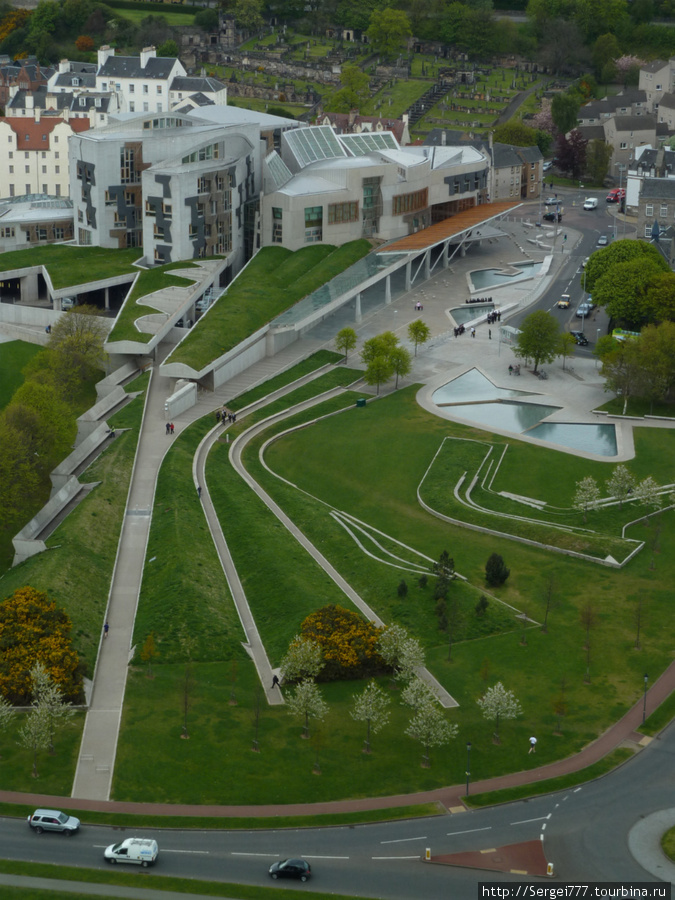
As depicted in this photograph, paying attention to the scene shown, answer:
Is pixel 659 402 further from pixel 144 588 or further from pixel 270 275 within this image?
pixel 144 588

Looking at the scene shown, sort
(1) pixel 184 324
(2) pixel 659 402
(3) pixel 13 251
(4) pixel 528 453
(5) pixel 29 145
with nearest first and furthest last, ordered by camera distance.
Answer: (4) pixel 528 453
(2) pixel 659 402
(1) pixel 184 324
(3) pixel 13 251
(5) pixel 29 145

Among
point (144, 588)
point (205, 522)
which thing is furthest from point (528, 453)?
point (144, 588)

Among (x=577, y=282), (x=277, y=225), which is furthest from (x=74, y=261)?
(x=577, y=282)

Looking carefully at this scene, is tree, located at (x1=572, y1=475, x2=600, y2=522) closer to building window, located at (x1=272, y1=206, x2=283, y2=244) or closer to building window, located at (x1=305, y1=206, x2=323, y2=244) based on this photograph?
building window, located at (x1=305, y1=206, x2=323, y2=244)

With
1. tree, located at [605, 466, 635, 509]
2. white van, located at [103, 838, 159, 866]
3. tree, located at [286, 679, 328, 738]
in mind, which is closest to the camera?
white van, located at [103, 838, 159, 866]

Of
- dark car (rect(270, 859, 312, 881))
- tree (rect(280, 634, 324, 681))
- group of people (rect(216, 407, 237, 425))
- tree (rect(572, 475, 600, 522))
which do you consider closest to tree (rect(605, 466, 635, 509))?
tree (rect(572, 475, 600, 522))
